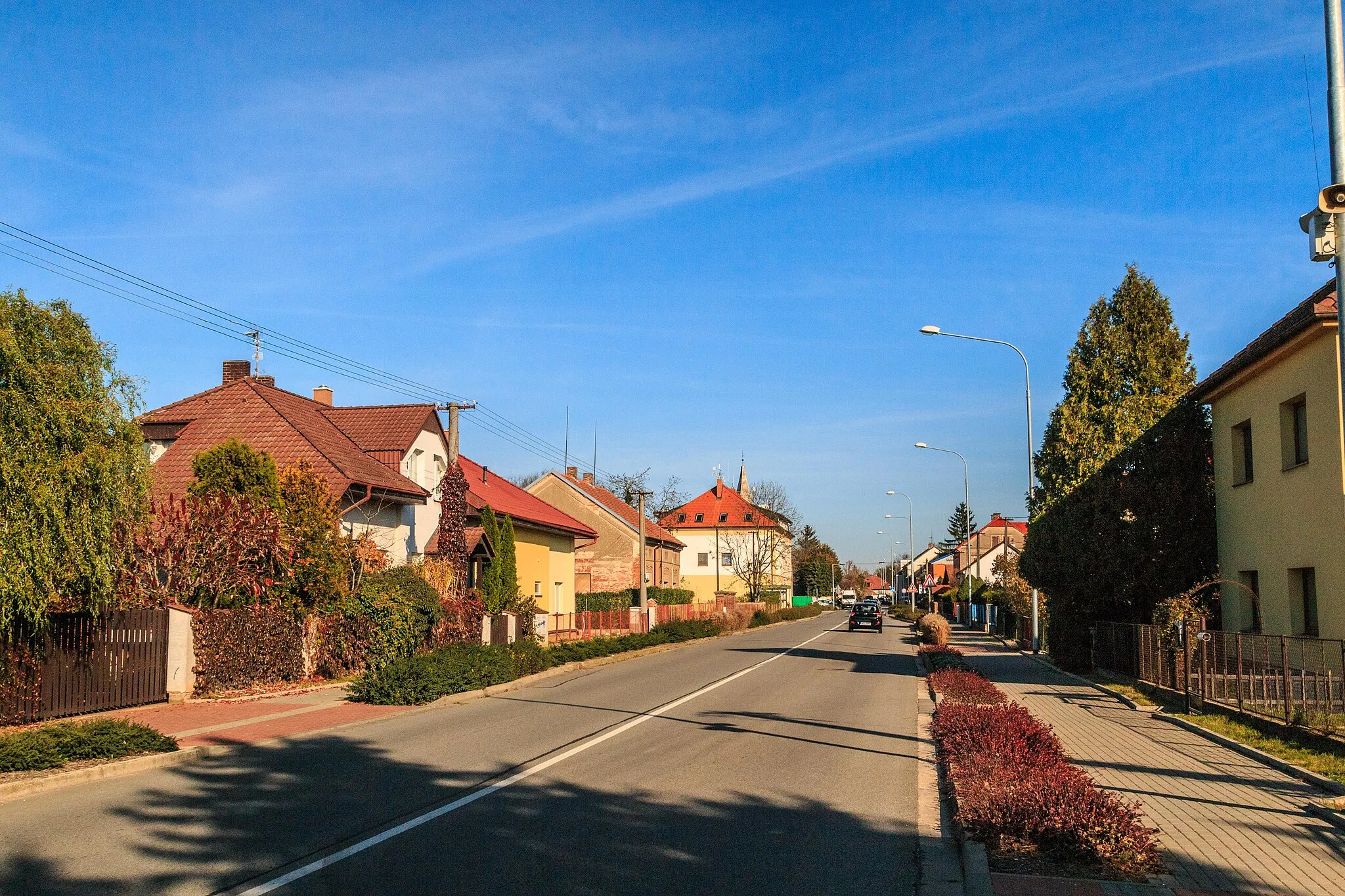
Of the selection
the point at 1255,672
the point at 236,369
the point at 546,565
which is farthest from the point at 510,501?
the point at 1255,672

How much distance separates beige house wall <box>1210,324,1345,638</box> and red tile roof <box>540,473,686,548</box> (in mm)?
39876

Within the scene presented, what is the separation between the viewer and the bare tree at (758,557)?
76.1 meters

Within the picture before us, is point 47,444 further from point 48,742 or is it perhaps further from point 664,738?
point 664,738

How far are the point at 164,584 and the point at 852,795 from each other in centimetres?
1314

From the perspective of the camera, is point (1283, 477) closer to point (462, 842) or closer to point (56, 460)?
point (462, 842)

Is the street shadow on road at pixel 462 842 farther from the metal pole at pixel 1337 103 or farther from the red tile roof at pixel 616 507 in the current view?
the red tile roof at pixel 616 507

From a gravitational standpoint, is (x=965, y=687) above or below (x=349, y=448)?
below

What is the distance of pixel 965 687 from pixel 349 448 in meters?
18.9

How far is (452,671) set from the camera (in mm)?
18766

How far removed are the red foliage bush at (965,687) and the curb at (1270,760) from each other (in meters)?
2.60

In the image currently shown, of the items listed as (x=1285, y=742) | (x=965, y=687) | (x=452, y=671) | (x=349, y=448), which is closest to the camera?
(x=1285, y=742)

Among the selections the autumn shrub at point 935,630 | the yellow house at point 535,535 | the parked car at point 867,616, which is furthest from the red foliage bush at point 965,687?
the parked car at point 867,616

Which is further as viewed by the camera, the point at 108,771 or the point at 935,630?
the point at 935,630

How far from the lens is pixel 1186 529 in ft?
72.5
